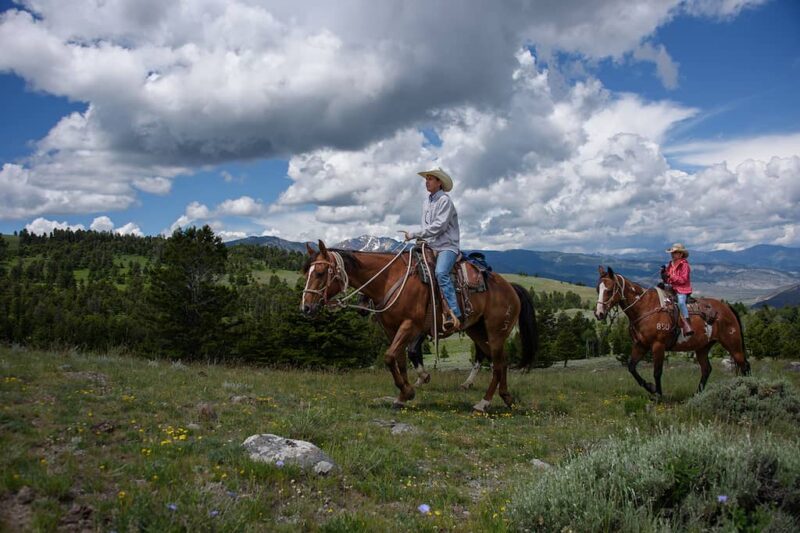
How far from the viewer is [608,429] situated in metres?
8.26

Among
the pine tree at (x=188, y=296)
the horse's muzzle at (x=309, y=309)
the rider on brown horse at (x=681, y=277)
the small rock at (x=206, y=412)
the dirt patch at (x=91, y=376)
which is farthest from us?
the pine tree at (x=188, y=296)

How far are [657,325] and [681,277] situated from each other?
5.51ft

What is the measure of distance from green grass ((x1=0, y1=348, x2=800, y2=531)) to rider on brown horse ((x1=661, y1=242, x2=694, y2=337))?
3314mm

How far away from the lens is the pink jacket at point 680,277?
1337 cm

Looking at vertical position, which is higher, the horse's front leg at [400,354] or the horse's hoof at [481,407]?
the horse's front leg at [400,354]

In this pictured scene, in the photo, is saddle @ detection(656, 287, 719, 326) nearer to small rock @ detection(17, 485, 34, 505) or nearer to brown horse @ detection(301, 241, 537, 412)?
brown horse @ detection(301, 241, 537, 412)

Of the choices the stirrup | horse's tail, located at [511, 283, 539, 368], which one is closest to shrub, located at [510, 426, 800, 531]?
the stirrup

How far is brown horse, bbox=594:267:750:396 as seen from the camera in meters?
Result: 12.9

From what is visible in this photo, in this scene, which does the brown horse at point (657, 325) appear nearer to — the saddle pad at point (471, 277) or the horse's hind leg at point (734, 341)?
the horse's hind leg at point (734, 341)

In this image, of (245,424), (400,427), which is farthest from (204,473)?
(400,427)

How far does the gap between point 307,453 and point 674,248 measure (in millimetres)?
12709

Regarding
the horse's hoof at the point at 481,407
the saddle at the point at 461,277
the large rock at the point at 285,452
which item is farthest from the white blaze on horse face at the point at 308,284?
the horse's hoof at the point at 481,407

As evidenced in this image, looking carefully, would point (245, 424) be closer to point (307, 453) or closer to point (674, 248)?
point (307, 453)

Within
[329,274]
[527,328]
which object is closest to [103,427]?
[329,274]
